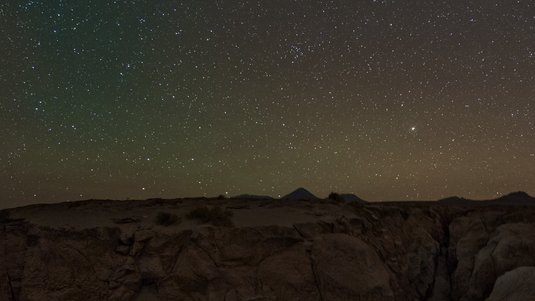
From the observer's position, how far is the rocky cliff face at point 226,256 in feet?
46.1

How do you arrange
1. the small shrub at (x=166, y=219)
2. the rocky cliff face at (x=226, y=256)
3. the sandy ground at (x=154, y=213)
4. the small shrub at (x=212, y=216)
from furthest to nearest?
1. the small shrub at (x=212, y=216)
2. the small shrub at (x=166, y=219)
3. the sandy ground at (x=154, y=213)
4. the rocky cliff face at (x=226, y=256)

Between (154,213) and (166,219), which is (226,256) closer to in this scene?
(166,219)

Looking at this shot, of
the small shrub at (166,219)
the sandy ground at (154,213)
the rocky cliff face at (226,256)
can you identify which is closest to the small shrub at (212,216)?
the rocky cliff face at (226,256)

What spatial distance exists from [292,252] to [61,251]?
7771 millimetres

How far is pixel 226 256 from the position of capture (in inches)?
589

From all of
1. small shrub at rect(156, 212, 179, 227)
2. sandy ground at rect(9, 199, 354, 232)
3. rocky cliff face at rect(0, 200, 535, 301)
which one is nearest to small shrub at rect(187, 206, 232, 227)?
rocky cliff face at rect(0, 200, 535, 301)

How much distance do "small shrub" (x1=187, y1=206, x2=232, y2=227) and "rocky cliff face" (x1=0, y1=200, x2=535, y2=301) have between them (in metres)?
0.12

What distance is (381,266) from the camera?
1633 cm

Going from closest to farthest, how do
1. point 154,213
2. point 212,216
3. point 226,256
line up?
point 226,256 < point 212,216 < point 154,213

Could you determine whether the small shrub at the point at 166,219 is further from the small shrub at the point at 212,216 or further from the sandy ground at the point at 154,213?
the small shrub at the point at 212,216

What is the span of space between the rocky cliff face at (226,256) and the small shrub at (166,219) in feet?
0.28

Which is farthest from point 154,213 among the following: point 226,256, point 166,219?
point 226,256

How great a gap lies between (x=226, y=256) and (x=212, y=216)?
174cm

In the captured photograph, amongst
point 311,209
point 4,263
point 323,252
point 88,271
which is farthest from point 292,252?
point 4,263
